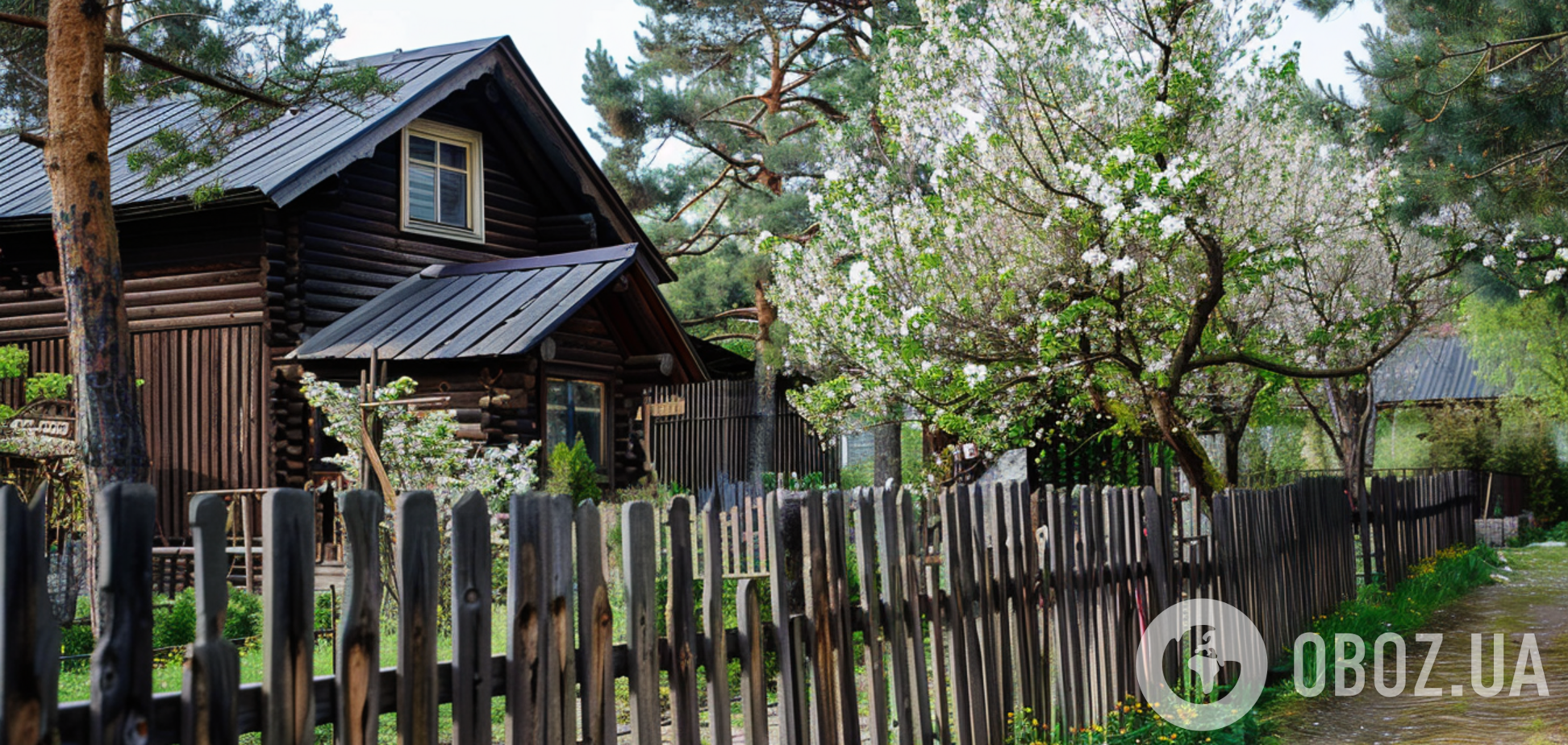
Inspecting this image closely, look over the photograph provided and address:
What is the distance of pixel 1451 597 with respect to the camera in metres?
12.1

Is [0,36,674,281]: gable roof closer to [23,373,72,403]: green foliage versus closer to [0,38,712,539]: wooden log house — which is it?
[0,38,712,539]: wooden log house

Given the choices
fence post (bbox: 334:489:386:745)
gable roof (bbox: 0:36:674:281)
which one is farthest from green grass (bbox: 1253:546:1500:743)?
gable roof (bbox: 0:36:674:281)

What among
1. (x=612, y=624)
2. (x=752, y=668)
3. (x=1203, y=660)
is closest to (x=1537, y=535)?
(x=1203, y=660)

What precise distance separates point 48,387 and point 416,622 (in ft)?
40.3

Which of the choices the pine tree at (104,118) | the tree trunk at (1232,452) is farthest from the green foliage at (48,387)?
the tree trunk at (1232,452)

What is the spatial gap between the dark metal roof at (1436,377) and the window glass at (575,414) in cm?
1757

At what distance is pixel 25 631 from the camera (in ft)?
6.70

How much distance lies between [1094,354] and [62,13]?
24.8 ft

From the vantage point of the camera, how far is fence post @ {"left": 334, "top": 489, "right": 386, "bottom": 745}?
248cm

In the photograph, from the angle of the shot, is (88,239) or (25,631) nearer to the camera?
(25,631)

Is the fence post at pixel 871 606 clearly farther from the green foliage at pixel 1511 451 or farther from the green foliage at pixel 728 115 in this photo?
the green foliage at pixel 1511 451

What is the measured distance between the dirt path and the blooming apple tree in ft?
7.05

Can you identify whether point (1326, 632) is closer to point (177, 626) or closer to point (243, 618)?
point (243, 618)

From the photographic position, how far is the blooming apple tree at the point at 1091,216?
8156mm
